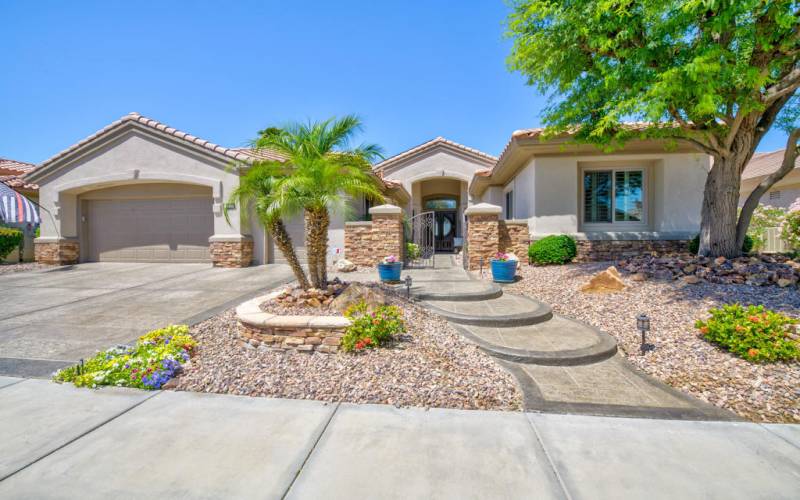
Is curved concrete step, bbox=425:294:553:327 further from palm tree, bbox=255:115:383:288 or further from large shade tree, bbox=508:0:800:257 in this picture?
large shade tree, bbox=508:0:800:257

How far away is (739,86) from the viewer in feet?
18.9

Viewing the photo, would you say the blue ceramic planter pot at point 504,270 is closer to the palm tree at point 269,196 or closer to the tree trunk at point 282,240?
the palm tree at point 269,196

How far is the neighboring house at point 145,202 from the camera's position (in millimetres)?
11273

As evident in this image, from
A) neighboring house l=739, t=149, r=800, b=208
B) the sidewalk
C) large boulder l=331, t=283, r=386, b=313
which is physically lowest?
the sidewalk

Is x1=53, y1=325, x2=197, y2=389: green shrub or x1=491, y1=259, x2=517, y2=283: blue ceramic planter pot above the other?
x1=491, y1=259, x2=517, y2=283: blue ceramic planter pot

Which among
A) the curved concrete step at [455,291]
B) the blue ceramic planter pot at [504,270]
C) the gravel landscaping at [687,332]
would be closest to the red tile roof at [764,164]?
the gravel landscaping at [687,332]

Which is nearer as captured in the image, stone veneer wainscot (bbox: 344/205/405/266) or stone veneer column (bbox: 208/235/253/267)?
stone veneer wainscot (bbox: 344/205/405/266)

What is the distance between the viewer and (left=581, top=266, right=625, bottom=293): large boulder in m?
6.62

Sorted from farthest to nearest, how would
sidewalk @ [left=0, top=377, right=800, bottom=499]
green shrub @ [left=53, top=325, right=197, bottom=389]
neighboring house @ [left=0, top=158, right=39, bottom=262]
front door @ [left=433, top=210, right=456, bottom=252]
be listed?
1. front door @ [left=433, top=210, right=456, bottom=252]
2. neighboring house @ [left=0, top=158, right=39, bottom=262]
3. green shrub @ [left=53, top=325, right=197, bottom=389]
4. sidewalk @ [left=0, top=377, right=800, bottom=499]

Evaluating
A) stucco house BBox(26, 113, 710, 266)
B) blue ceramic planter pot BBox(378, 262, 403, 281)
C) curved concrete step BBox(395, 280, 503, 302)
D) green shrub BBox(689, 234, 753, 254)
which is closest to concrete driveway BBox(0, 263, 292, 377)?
stucco house BBox(26, 113, 710, 266)

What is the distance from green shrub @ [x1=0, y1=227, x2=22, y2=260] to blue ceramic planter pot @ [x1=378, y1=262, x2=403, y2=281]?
46.2ft

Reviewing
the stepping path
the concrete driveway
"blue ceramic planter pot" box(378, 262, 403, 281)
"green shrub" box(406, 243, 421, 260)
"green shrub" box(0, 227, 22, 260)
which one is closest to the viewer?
the stepping path

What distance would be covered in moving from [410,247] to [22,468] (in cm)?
980

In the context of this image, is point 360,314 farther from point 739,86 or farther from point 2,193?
point 2,193
